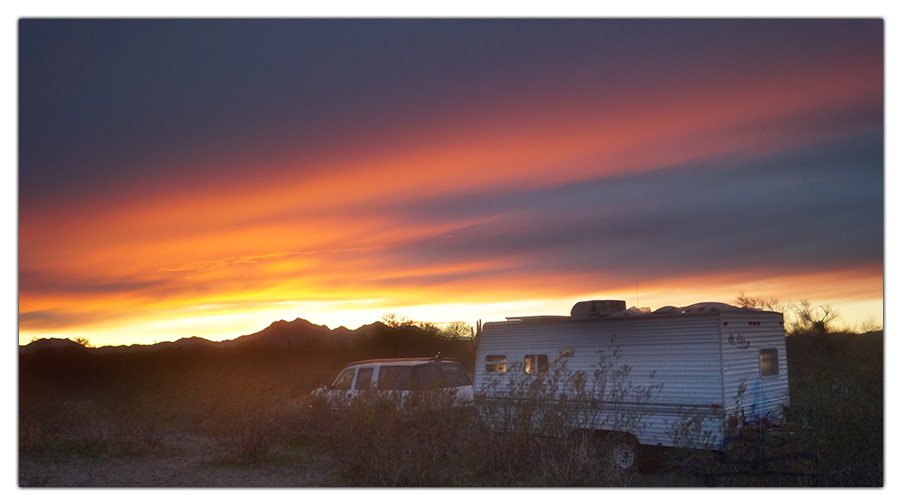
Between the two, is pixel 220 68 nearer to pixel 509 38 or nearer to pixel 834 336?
pixel 509 38

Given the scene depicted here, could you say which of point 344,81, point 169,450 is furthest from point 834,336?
point 169,450

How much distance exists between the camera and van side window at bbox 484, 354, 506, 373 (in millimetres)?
10664

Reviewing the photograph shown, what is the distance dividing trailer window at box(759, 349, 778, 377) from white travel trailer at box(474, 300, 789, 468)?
1 cm

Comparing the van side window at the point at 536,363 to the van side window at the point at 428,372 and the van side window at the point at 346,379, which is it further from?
the van side window at the point at 346,379

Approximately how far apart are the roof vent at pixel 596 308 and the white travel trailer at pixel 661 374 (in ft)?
0.05

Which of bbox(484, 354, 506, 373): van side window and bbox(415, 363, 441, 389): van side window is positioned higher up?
bbox(484, 354, 506, 373): van side window

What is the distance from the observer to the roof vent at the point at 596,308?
9602 millimetres

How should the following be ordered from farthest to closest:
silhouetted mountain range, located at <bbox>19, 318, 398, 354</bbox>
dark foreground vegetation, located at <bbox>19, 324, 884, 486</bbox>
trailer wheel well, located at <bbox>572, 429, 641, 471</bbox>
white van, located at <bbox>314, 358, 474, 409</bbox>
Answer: silhouetted mountain range, located at <bbox>19, 318, 398, 354</bbox> < white van, located at <bbox>314, 358, 474, 409</bbox> < trailer wheel well, located at <bbox>572, 429, 641, 471</bbox> < dark foreground vegetation, located at <bbox>19, 324, 884, 486</bbox>

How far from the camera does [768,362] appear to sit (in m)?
9.33

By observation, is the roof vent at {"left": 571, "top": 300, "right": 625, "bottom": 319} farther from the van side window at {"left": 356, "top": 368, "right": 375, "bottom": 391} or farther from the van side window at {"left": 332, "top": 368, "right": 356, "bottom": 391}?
the van side window at {"left": 332, "top": 368, "right": 356, "bottom": 391}

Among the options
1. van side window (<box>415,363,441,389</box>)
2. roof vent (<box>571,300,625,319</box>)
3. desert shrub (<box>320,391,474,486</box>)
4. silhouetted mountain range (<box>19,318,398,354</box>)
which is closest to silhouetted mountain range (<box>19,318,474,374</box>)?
silhouetted mountain range (<box>19,318,398,354</box>)

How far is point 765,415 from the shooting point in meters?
8.84

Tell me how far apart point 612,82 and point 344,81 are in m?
4.27

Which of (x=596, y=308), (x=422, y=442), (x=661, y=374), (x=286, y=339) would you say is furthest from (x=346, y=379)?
(x=286, y=339)
